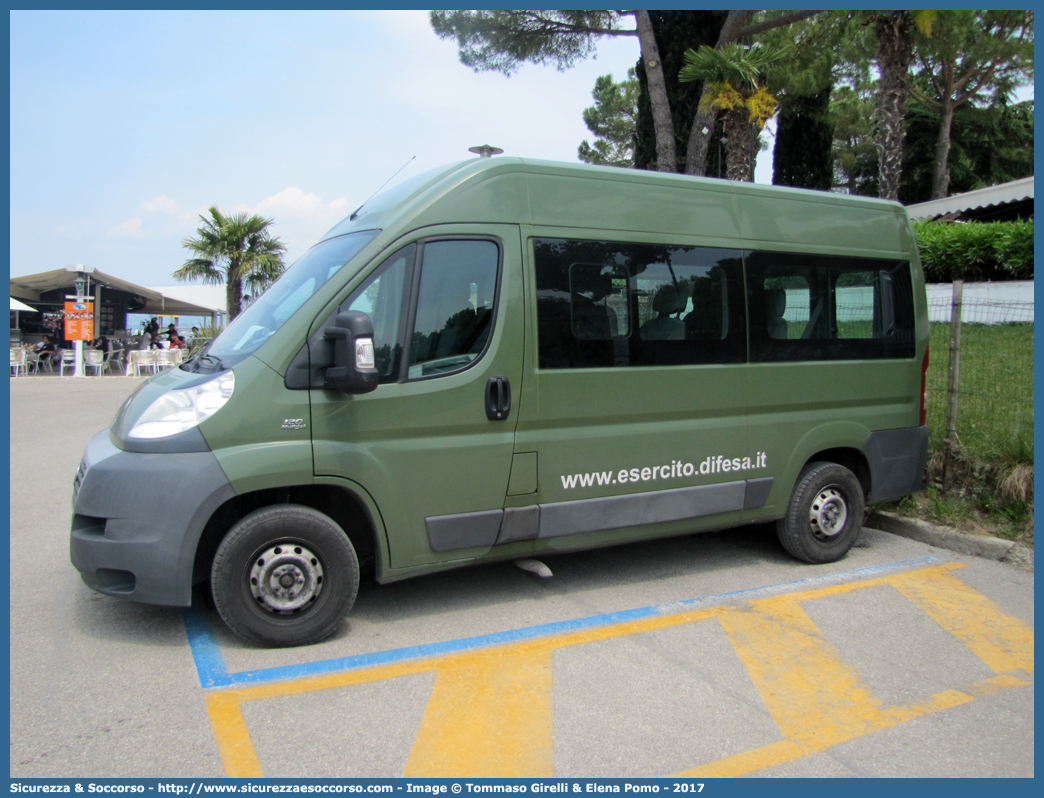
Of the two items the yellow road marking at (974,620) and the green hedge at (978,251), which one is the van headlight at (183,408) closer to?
the yellow road marking at (974,620)

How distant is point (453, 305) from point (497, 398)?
566 mm

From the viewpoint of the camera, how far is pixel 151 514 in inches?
145

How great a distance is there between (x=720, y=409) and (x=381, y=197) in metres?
2.53

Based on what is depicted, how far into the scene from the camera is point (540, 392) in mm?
4410

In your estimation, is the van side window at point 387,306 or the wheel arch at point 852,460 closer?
the van side window at point 387,306

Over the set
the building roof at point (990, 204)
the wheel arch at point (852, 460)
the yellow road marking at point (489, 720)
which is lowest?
the yellow road marking at point (489, 720)

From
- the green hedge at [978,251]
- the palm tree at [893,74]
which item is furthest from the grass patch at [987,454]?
the palm tree at [893,74]

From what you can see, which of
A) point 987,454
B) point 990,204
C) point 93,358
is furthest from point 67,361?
point 990,204

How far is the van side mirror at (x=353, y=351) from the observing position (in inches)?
147

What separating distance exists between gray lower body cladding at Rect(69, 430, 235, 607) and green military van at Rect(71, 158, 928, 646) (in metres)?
0.01

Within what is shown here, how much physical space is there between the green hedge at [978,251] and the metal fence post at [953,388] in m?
8.52

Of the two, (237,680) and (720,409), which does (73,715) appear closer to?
(237,680)

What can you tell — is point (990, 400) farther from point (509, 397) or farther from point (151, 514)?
point (151, 514)

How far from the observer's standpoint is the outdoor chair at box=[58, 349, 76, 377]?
23389 millimetres
